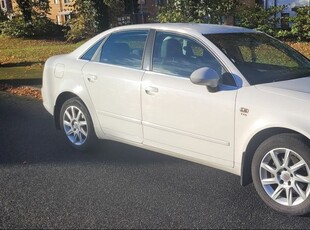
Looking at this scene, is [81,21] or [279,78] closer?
[279,78]

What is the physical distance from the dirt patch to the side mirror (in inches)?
232

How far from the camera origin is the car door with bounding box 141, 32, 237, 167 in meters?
4.09

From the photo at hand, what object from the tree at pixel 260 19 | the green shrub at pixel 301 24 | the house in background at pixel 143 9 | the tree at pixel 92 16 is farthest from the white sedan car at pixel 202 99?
the tree at pixel 92 16

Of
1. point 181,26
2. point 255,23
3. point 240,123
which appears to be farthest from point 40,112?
point 255,23

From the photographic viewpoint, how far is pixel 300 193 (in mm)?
3695

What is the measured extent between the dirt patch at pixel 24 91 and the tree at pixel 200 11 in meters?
6.29

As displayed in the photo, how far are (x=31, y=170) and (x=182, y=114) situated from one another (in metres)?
1.87

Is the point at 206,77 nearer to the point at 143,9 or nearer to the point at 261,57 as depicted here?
the point at 261,57

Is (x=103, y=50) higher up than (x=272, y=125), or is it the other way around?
(x=103, y=50)

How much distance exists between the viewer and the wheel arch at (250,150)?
3.85 m

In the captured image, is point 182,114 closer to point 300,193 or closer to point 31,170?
point 300,193

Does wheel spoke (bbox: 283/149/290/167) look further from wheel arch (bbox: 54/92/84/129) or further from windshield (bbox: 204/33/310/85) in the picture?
wheel arch (bbox: 54/92/84/129)

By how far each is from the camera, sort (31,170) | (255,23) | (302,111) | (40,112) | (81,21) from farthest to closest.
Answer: (81,21) < (255,23) < (40,112) < (31,170) < (302,111)

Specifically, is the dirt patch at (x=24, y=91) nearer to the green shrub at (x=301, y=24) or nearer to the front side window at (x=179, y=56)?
the front side window at (x=179, y=56)
